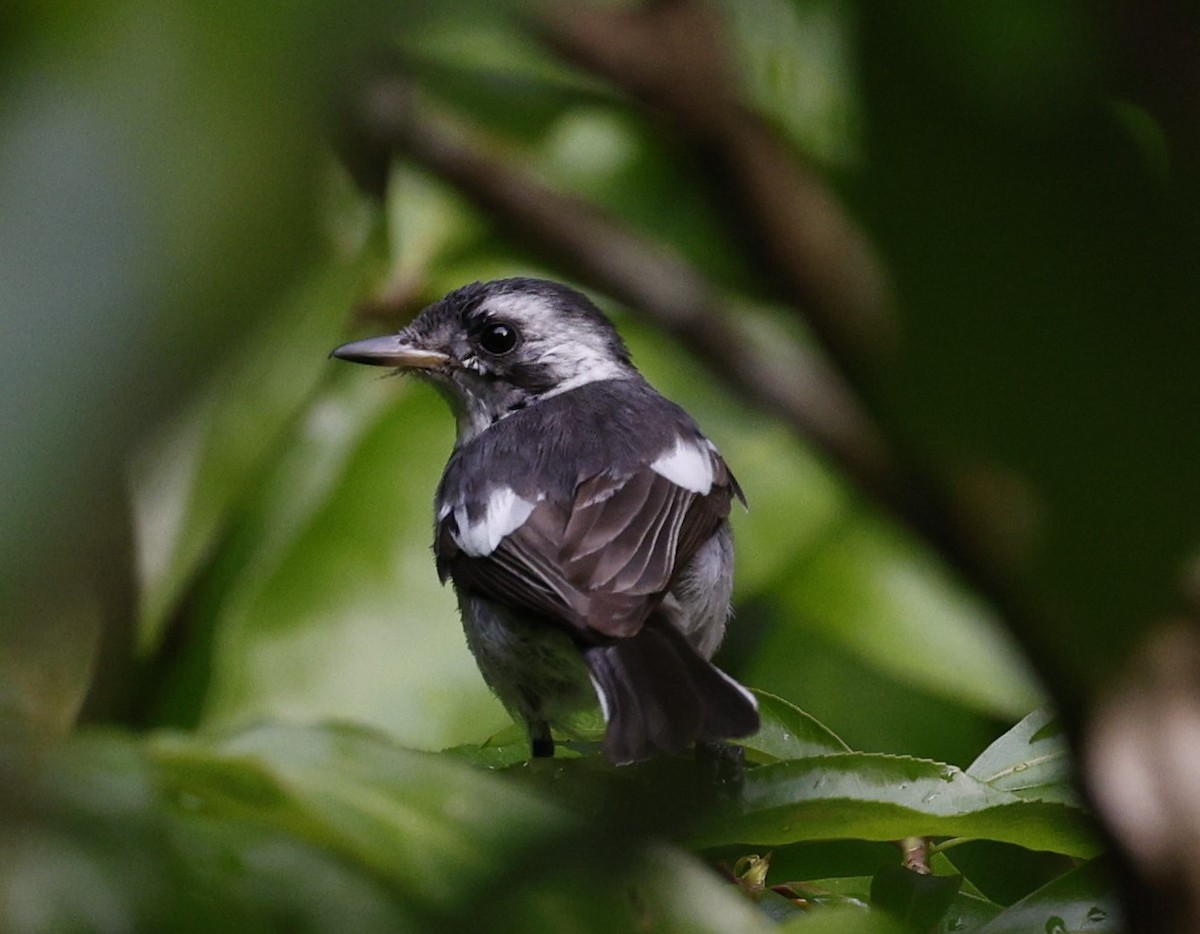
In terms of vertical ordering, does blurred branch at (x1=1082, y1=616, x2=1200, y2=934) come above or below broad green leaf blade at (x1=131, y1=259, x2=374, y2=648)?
above

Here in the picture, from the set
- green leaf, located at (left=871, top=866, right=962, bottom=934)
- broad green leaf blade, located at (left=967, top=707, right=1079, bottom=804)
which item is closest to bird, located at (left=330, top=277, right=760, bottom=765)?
broad green leaf blade, located at (left=967, top=707, right=1079, bottom=804)

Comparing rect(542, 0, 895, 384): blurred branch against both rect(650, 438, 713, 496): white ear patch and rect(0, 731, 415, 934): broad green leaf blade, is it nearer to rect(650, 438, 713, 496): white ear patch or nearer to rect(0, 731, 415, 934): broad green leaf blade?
rect(0, 731, 415, 934): broad green leaf blade

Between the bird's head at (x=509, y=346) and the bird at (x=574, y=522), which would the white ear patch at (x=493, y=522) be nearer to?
the bird at (x=574, y=522)

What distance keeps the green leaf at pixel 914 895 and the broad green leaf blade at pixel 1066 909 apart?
0.10 metres

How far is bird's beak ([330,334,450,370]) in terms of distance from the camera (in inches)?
127

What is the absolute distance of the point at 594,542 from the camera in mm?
2510

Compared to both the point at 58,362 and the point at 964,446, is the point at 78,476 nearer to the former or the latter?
the point at 58,362

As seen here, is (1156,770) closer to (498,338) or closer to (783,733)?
(783,733)

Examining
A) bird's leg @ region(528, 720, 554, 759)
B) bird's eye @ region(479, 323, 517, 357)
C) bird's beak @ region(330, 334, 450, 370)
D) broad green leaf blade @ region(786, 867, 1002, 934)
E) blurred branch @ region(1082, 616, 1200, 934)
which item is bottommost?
bird's leg @ region(528, 720, 554, 759)

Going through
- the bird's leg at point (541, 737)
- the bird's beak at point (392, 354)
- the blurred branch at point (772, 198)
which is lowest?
the bird's leg at point (541, 737)

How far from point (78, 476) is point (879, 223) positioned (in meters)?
0.27

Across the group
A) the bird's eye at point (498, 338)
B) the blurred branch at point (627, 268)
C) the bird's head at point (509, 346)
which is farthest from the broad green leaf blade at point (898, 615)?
the bird's eye at point (498, 338)

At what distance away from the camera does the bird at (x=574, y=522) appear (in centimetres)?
221

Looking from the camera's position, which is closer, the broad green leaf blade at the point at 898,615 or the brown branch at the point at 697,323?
the brown branch at the point at 697,323
